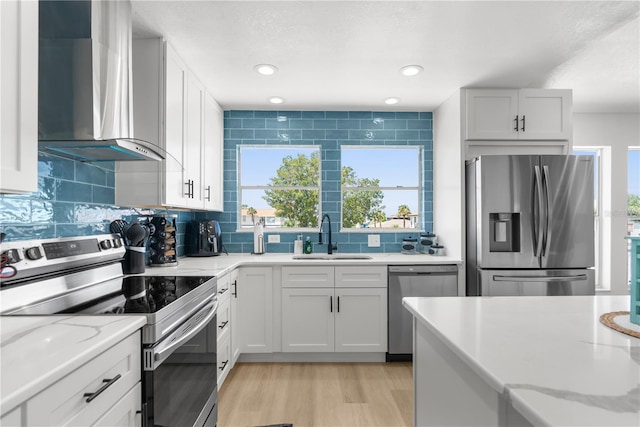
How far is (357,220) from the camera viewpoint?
149 inches

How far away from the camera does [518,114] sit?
3.09 metres

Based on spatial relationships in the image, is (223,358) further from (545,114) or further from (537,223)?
(545,114)

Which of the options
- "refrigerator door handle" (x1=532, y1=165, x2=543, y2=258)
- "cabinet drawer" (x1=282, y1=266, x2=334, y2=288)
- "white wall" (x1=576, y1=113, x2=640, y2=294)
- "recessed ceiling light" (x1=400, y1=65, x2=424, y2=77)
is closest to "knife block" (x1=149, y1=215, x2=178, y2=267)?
"cabinet drawer" (x1=282, y1=266, x2=334, y2=288)

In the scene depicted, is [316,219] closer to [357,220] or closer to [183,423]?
[357,220]

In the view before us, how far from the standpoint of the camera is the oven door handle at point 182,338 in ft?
4.19

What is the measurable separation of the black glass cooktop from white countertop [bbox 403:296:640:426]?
103 cm

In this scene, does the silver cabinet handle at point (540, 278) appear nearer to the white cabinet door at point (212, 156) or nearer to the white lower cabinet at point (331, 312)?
the white lower cabinet at point (331, 312)

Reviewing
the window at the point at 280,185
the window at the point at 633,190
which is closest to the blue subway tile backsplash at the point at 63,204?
the window at the point at 280,185

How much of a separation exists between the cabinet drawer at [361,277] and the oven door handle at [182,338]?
126 cm

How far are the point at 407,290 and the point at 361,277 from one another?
411 millimetres

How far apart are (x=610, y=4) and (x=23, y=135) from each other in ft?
8.91

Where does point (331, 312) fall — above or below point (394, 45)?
below

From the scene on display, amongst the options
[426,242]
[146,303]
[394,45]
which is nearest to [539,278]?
[426,242]

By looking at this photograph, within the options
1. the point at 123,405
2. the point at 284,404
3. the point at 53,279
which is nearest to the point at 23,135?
the point at 53,279
